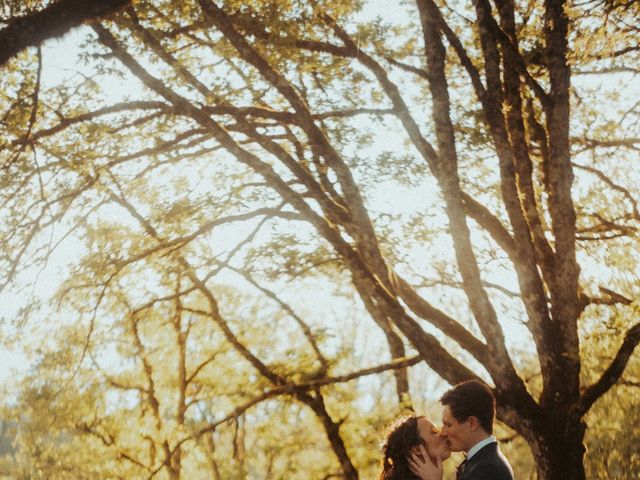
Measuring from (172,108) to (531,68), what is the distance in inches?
230

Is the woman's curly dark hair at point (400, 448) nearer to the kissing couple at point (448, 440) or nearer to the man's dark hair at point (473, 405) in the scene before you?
the kissing couple at point (448, 440)

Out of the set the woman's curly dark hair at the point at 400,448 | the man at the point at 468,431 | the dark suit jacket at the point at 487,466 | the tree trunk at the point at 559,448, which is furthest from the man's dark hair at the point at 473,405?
the tree trunk at the point at 559,448

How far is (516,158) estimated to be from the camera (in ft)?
23.3

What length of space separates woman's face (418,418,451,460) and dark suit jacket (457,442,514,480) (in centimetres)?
19

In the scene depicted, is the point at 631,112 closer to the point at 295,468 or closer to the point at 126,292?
the point at 295,468

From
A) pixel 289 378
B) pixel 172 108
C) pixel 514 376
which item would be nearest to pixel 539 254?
pixel 514 376

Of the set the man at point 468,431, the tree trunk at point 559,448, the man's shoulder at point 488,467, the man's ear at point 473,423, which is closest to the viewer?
the man's shoulder at point 488,467

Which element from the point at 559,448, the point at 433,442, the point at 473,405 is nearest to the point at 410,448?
the point at 433,442

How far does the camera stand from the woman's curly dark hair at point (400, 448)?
375 centimetres

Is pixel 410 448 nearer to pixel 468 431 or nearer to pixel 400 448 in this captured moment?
pixel 400 448

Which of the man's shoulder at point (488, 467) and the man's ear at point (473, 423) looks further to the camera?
the man's ear at point (473, 423)

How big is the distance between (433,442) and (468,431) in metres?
0.29

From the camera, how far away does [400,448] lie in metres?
3.84

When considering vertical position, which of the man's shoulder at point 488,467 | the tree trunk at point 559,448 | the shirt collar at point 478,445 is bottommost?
the tree trunk at point 559,448
